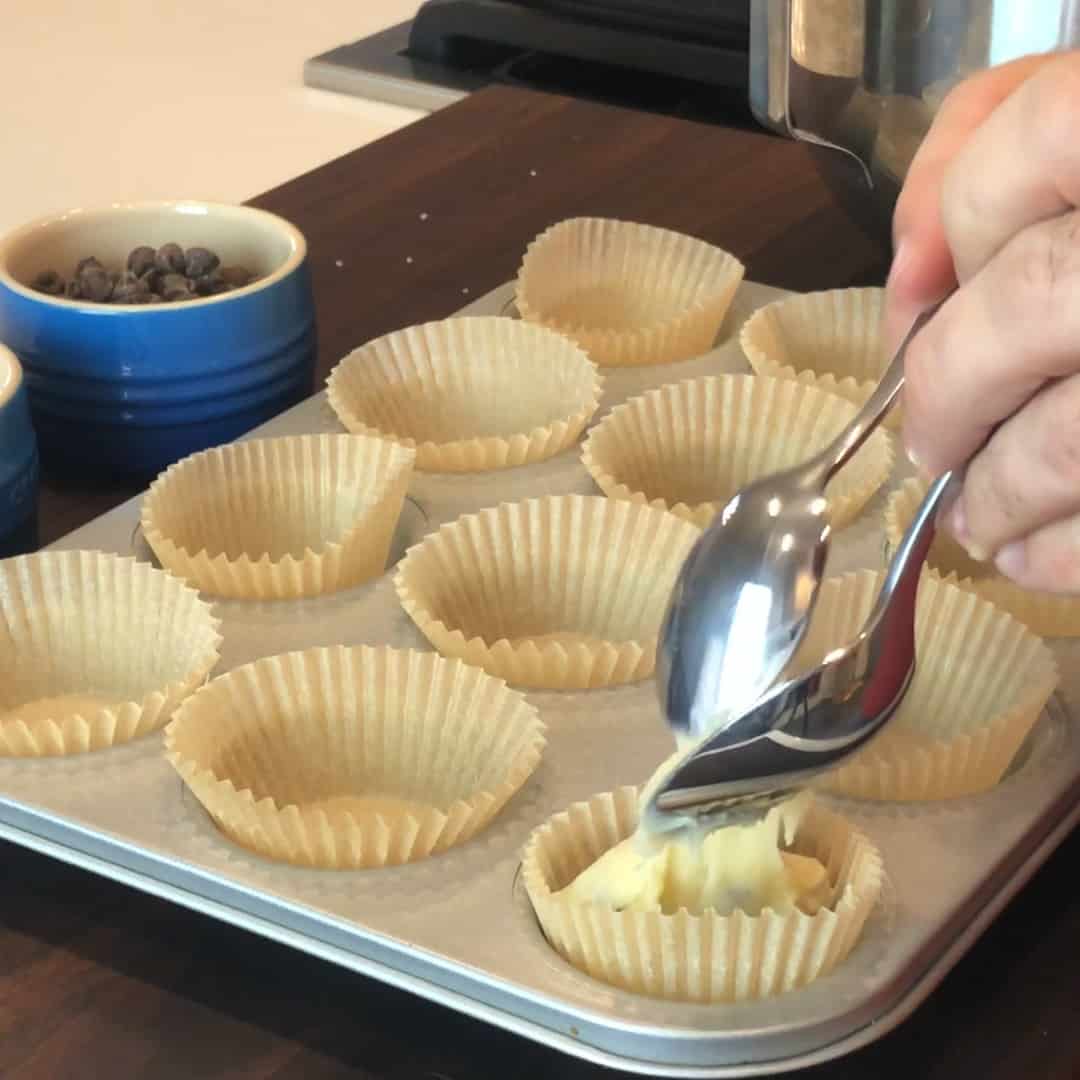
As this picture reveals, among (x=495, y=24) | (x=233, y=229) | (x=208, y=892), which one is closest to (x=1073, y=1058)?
(x=208, y=892)

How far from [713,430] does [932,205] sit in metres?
0.29

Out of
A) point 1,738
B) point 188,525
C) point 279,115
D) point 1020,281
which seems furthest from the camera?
point 279,115

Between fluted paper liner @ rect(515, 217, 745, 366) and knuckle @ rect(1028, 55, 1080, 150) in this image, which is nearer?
knuckle @ rect(1028, 55, 1080, 150)

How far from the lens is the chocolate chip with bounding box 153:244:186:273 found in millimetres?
790

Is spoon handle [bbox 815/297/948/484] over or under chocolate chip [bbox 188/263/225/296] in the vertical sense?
over

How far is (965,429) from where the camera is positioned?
48 centimetres

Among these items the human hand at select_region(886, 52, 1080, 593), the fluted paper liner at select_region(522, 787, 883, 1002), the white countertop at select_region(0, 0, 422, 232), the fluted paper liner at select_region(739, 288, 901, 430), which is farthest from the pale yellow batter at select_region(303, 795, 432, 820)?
the white countertop at select_region(0, 0, 422, 232)

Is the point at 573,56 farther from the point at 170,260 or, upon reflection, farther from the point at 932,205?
the point at 932,205

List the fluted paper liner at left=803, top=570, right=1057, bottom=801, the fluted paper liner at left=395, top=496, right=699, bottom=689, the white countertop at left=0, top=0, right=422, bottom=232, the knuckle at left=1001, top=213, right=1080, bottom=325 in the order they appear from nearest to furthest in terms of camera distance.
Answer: the knuckle at left=1001, top=213, right=1080, bottom=325
the fluted paper liner at left=803, top=570, right=1057, bottom=801
the fluted paper liner at left=395, top=496, right=699, bottom=689
the white countertop at left=0, top=0, right=422, bottom=232

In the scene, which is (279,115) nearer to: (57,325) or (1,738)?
(57,325)

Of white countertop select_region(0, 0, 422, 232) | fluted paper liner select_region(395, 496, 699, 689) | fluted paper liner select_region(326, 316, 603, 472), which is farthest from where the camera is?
white countertop select_region(0, 0, 422, 232)

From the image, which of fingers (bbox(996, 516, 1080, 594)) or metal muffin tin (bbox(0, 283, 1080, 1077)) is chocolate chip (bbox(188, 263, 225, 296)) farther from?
fingers (bbox(996, 516, 1080, 594))

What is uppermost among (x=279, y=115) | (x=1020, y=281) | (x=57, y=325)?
(x=1020, y=281)

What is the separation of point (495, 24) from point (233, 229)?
26.1 inches
